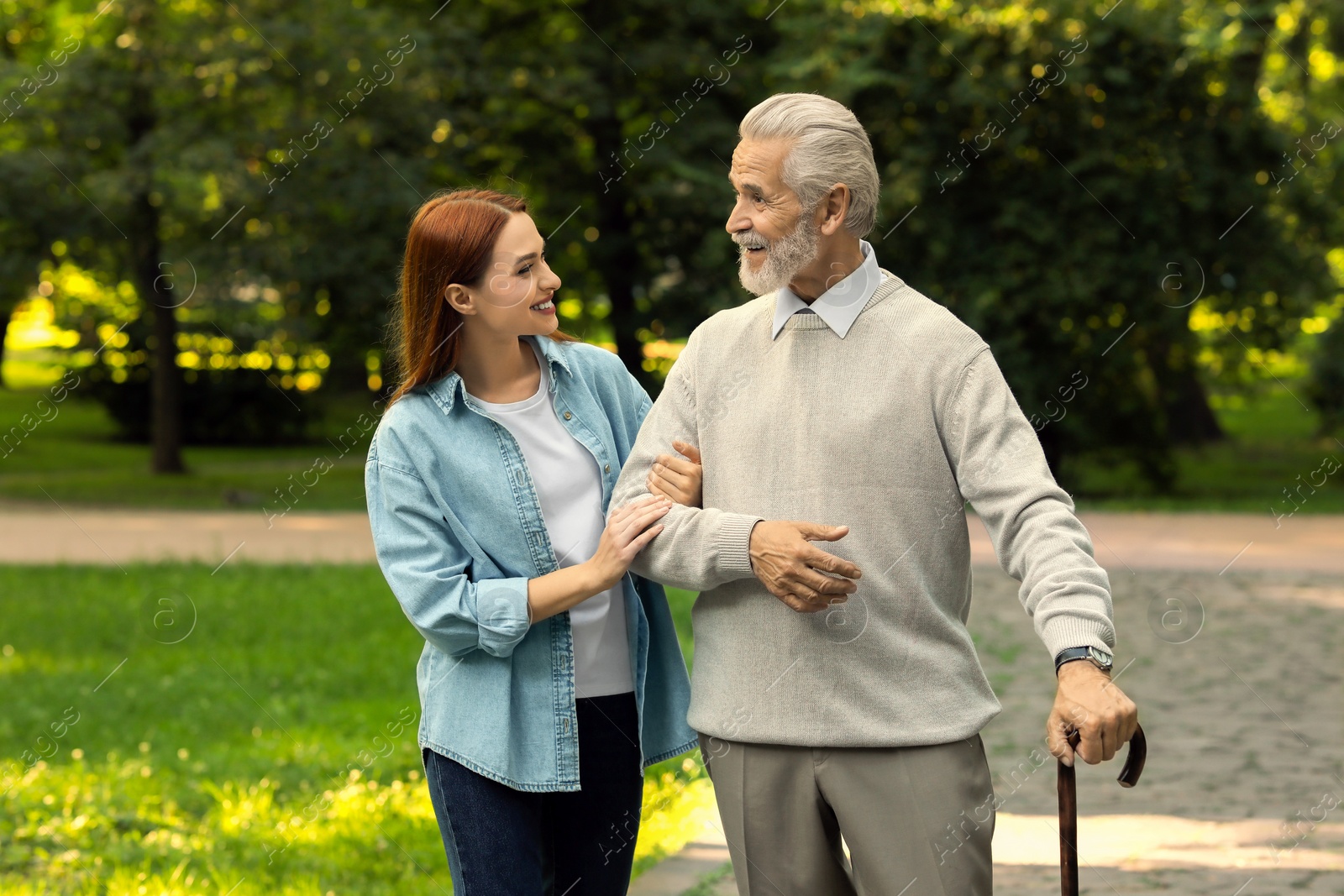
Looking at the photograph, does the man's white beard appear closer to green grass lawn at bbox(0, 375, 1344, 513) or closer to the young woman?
the young woman

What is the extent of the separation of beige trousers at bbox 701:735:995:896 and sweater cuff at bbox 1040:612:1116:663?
36cm

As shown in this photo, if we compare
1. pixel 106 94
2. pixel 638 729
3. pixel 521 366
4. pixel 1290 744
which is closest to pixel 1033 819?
pixel 1290 744

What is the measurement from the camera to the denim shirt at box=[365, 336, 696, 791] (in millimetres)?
2611

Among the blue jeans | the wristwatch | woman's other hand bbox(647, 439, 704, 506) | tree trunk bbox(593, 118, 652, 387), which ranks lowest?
the blue jeans

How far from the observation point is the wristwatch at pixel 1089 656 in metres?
2.13

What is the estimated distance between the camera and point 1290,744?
6496 mm

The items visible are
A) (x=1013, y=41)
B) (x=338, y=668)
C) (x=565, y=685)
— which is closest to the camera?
(x=565, y=685)

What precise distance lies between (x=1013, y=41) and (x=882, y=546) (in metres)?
14.0

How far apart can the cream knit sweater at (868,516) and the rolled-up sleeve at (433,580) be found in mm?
296

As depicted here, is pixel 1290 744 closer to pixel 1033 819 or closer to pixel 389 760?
pixel 1033 819

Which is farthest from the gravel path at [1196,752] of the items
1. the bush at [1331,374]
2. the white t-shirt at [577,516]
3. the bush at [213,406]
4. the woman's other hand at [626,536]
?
the bush at [213,406]

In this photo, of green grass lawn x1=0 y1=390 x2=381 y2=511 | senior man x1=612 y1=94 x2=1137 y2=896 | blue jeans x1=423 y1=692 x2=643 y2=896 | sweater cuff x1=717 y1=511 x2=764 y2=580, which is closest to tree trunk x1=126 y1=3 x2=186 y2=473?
green grass lawn x1=0 y1=390 x2=381 y2=511

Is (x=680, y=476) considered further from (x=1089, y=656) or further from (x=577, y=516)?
(x=1089, y=656)

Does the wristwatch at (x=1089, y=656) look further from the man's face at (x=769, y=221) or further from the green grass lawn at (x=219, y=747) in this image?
the green grass lawn at (x=219, y=747)
